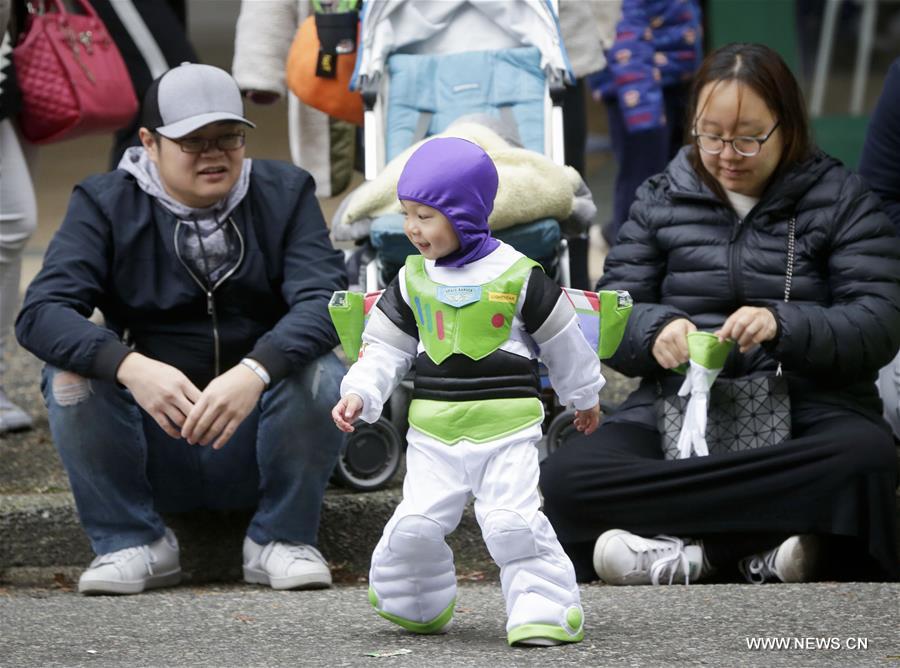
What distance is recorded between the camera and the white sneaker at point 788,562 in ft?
13.8

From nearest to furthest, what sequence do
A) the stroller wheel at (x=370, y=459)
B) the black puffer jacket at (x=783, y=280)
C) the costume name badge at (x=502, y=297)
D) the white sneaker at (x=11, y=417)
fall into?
1. the costume name badge at (x=502, y=297)
2. the black puffer jacket at (x=783, y=280)
3. the stroller wheel at (x=370, y=459)
4. the white sneaker at (x=11, y=417)

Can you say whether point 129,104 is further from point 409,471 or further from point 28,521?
point 409,471

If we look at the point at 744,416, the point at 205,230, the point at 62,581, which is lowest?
the point at 62,581

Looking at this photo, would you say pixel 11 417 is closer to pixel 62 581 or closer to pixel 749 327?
pixel 62 581

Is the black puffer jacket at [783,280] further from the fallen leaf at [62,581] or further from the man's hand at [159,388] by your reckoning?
the fallen leaf at [62,581]

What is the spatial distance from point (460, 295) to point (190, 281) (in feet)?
4.17

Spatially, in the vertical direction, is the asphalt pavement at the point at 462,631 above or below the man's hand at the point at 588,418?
below

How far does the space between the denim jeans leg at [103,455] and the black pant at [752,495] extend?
1.04 meters

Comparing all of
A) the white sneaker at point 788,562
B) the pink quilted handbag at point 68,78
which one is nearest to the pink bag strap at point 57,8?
the pink quilted handbag at point 68,78

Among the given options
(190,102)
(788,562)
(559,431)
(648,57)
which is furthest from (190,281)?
(648,57)

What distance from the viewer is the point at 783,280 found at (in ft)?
14.5

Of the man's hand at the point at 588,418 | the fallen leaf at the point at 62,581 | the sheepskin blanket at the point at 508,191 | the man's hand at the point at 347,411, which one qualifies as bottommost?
the fallen leaf at the point at 62,581

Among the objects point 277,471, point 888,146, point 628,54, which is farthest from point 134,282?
point 628,54

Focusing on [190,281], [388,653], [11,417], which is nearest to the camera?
[388,653]
